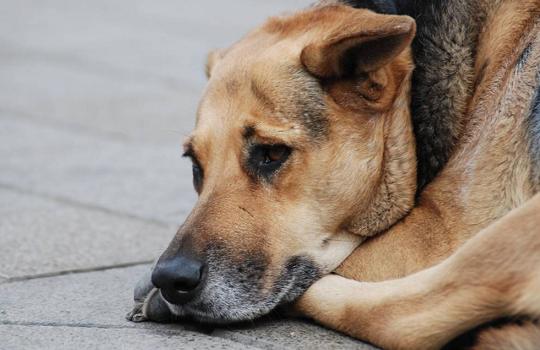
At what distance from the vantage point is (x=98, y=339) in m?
3.69

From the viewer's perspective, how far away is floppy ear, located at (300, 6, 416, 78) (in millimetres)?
3938

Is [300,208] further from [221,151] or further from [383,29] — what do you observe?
[383,29]

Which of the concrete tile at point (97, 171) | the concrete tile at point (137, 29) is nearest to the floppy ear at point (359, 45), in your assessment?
the concrete tile at point (97, 171)

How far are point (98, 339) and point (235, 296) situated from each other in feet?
1.68

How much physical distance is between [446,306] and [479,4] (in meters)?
1.42

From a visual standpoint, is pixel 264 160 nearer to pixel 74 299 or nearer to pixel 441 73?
pixel 441 73

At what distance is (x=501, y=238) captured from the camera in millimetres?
3494

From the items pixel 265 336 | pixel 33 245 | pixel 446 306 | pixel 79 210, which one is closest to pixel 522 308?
pixel 446 306

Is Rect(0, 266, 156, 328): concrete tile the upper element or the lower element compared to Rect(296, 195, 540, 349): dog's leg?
lower

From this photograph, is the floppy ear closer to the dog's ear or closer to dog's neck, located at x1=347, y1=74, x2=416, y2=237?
dog's neck, located at x1=347, y1=74, x2=416, y2=237

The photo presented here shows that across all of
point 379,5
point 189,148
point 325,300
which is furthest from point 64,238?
point 379,5

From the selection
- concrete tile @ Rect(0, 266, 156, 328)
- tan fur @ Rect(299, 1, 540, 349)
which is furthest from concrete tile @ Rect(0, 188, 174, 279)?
tan fur @ Rect(299, 1, 540, 349)

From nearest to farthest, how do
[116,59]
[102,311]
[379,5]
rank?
1. [102,311]
2. [379,5]
3. [116,59]

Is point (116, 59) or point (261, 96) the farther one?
point (116, 59)
